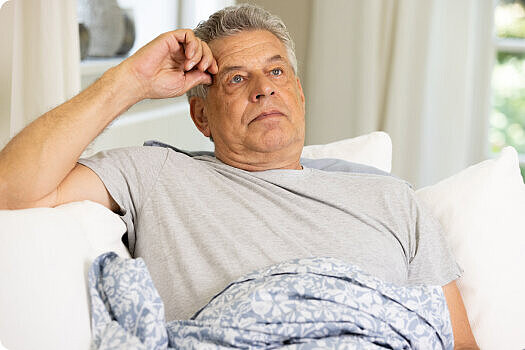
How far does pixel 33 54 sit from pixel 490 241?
1316 mm

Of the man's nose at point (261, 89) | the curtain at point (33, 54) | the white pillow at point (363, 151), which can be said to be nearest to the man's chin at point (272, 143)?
the man's nose at point (261, 89)

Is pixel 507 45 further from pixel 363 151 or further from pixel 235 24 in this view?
pixel 235 24

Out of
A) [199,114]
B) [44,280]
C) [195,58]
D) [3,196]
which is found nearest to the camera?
[44,280]

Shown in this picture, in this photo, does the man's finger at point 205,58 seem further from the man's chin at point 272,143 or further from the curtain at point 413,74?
the curtain at point 413,74

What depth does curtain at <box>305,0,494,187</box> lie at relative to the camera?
3.68 m

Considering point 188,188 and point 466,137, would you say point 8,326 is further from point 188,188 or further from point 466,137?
point 466,137

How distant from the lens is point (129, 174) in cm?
159

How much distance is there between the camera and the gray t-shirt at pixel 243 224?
1531 millimetres

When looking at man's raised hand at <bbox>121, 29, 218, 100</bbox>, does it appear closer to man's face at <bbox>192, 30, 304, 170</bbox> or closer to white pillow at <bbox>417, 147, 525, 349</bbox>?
man's face at <bbox>192, 30, 304, 170</bbox>

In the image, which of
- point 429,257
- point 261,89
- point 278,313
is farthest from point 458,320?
point 261,89

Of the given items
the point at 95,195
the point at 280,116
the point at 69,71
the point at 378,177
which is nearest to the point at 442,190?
the point at 378,177

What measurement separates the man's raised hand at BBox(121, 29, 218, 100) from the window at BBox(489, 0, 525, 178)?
8.16ft

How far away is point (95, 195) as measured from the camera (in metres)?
1.53

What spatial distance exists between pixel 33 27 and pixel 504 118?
9.31 ft
